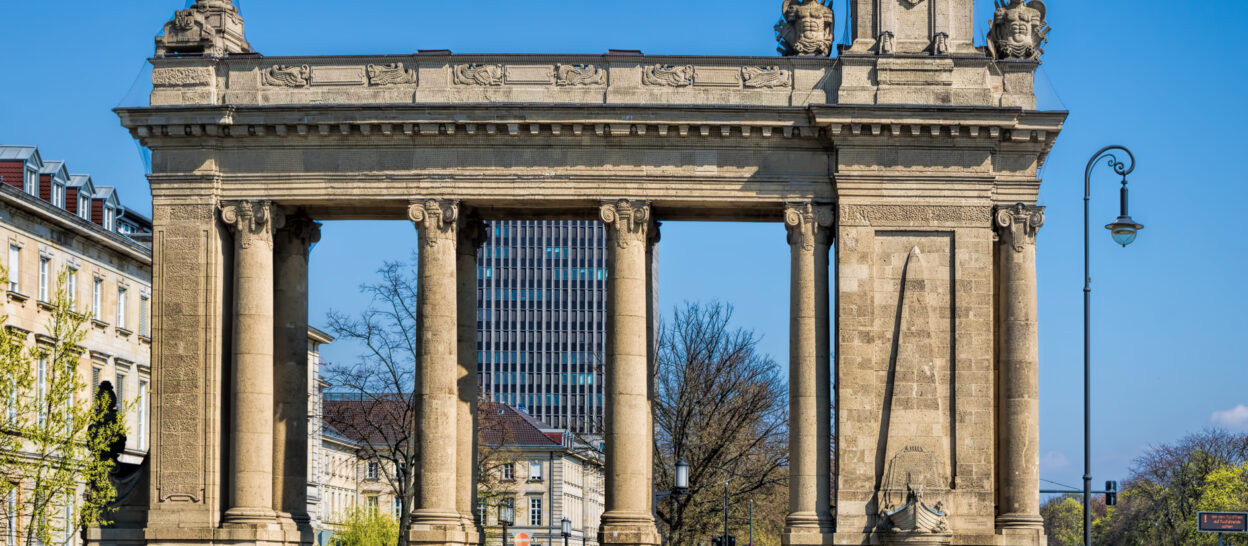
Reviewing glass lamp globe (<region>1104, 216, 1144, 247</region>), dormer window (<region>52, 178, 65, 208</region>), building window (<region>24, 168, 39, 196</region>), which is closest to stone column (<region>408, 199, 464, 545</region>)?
glass lamp globe (<region>1104, 216, 1144, 247</region>)

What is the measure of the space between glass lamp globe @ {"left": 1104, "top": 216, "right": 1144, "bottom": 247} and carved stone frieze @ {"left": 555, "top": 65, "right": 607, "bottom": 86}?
47.5 ft

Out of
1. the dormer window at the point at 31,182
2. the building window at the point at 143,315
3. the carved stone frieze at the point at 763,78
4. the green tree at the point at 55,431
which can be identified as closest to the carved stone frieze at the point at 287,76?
the green tree at the point at 55,431

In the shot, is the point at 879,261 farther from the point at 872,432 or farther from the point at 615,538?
the point at 615,538

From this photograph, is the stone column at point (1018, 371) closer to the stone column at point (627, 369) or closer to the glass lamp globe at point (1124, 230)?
the glass lamp globe at point (1124, 230)

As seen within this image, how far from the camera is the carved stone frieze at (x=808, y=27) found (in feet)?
178

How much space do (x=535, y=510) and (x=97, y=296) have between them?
88449 mm

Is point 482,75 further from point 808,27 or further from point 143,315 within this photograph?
point 143,315

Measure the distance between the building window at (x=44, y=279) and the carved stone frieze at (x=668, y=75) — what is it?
3273 centimetres

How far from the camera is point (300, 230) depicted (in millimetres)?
55906

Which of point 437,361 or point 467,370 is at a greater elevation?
point 437,361

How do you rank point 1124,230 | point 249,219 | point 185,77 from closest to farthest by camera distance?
point 1124,230
point 249,219
point 185,77

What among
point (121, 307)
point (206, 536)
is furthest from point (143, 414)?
point (206, 536)

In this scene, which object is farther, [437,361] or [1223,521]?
[1223,521]

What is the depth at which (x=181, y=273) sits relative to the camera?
5309 cm
